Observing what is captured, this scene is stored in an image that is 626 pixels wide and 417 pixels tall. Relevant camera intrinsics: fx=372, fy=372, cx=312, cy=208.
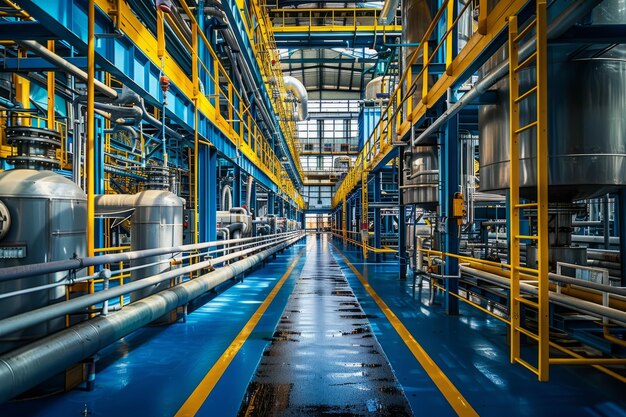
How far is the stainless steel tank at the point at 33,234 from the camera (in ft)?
10.5

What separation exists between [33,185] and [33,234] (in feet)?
1.41

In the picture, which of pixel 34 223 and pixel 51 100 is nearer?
pixel 34 223

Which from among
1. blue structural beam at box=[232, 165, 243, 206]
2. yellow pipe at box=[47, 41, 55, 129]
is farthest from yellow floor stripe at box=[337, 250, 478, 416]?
blue structural beam at box=[232, 165, 243, 206]

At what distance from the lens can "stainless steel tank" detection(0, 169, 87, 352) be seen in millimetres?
3193

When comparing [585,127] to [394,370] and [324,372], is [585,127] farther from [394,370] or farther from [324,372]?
[324,372]

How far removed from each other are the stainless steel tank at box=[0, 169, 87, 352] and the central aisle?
2.03 metres

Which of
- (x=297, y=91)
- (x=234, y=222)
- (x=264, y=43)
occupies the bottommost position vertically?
(x=234, y=222)

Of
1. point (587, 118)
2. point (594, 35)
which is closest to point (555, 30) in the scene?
point (594, 35)

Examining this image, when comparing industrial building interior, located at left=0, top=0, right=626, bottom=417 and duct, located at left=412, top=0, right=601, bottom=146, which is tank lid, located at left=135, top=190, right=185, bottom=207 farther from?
duct, located at left=412, top=0, right=601, bottom=146

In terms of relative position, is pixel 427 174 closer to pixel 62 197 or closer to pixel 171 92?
pixel 171 92

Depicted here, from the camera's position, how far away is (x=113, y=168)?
10.3 metres

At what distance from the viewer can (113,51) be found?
4.07 metres

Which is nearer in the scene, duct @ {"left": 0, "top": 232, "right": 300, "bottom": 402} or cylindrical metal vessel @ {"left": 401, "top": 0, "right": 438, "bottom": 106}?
duct @ {"left": 0, "top": 232, "right": 300, "bottom": 402}

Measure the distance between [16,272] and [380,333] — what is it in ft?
13.6
